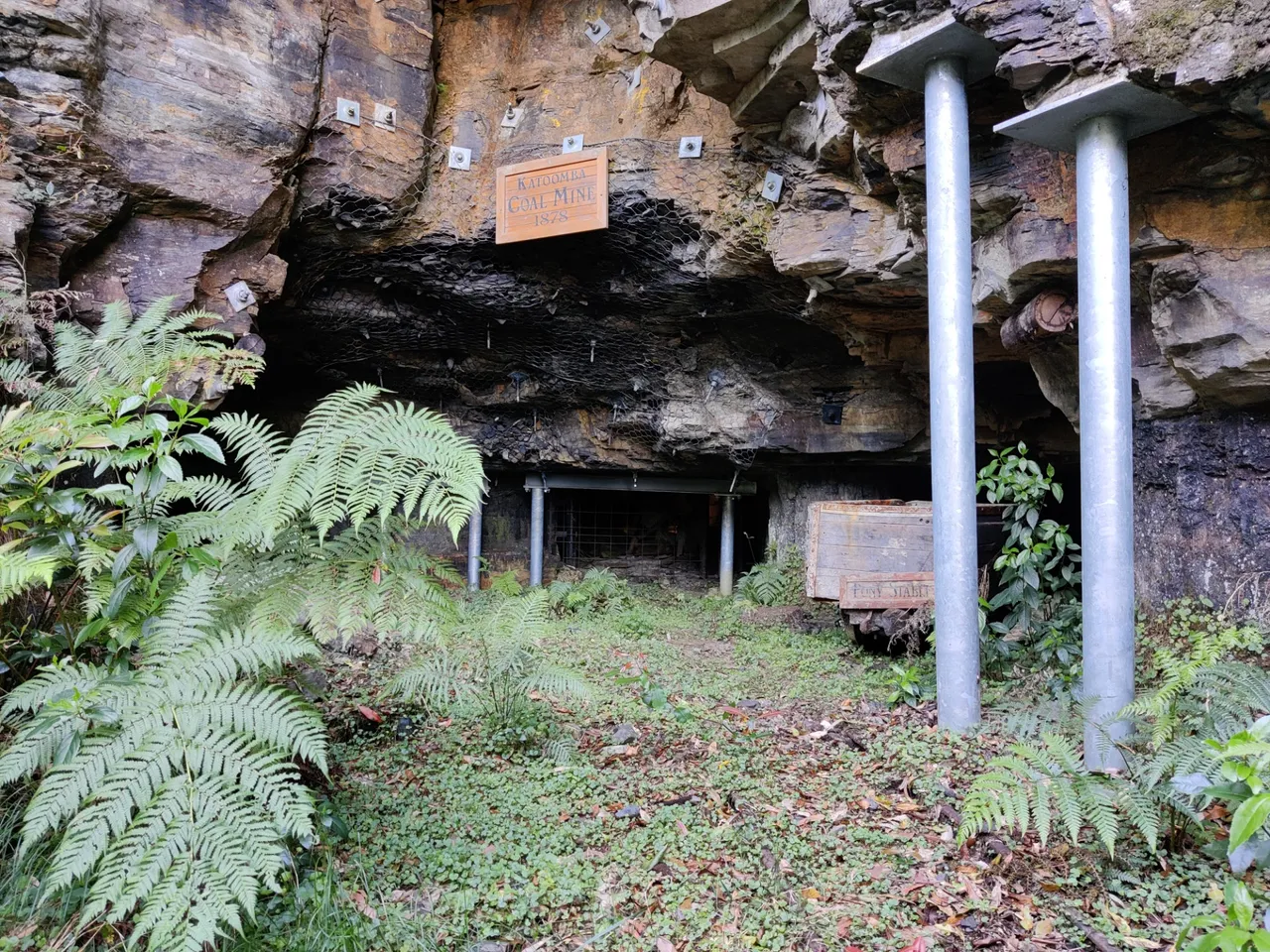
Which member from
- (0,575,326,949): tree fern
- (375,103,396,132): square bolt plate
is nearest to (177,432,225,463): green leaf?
(0,575,326,949): tree fern

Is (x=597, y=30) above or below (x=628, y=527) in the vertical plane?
above

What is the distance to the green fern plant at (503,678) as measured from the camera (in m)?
3.23

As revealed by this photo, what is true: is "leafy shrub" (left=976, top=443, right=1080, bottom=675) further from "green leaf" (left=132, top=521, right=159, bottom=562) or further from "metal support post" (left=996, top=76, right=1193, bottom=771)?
"green leaf" (left=132, top=521, right=159, bottom=562)

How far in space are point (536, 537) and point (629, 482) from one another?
157cm

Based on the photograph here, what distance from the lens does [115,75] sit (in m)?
6.12

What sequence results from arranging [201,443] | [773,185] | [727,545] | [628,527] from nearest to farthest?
1. [201,443]
2. [773,185]
3. [727,545]
4. [628,527]

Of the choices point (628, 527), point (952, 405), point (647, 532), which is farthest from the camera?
point (647, 532)

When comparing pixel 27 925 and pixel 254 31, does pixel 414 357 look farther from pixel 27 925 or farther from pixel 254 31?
pixel 27 925

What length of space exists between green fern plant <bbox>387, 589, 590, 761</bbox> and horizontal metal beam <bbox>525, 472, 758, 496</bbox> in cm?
720

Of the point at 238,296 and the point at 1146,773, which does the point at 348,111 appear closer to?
the point at 238,296

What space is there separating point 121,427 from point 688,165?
577 cm

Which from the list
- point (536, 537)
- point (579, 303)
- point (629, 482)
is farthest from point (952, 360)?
point (536, 537)

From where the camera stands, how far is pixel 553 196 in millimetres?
7203

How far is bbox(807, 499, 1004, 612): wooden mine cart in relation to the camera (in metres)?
5.43
